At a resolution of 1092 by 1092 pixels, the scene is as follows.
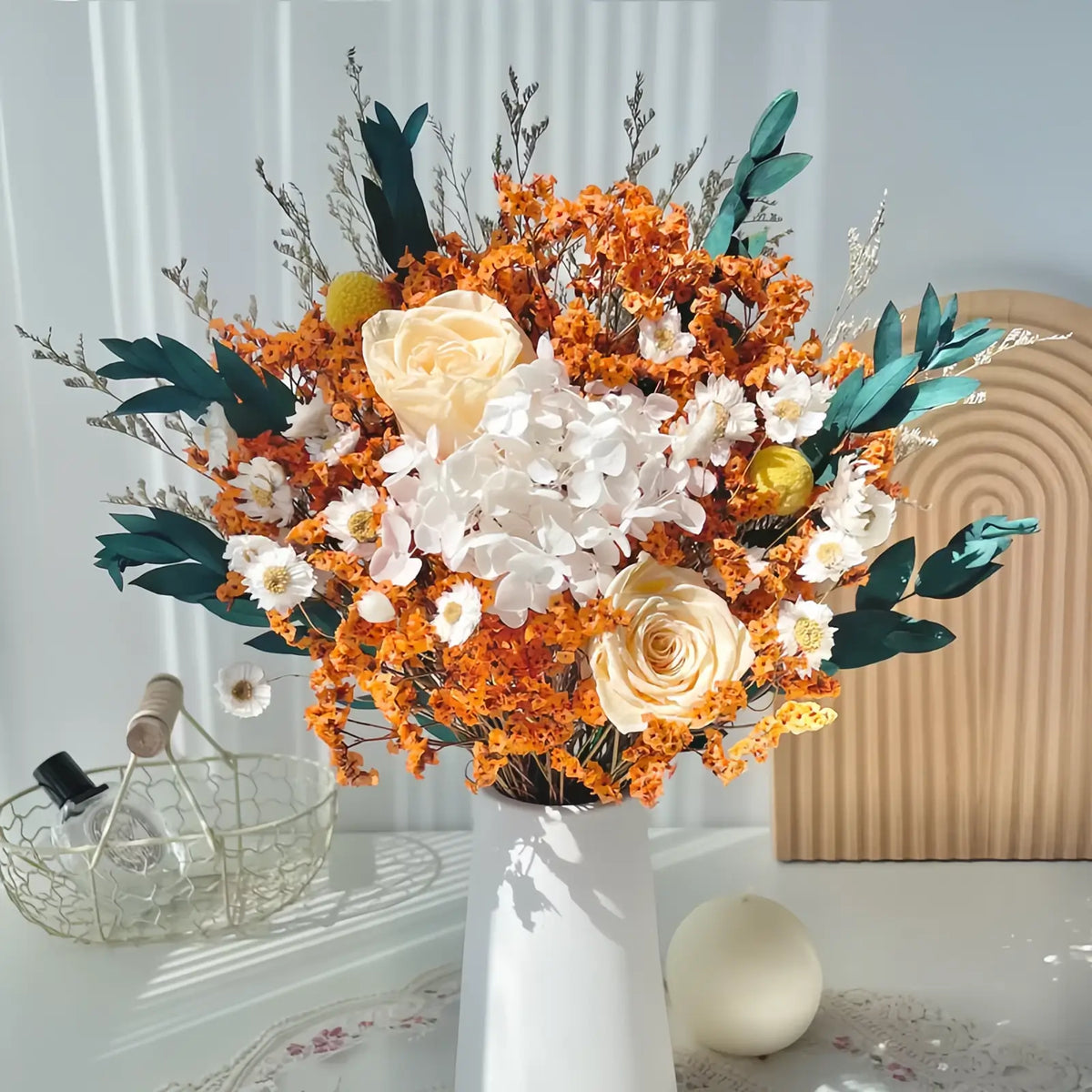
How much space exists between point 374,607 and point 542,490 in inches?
3.9

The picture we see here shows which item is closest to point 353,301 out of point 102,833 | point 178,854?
point 102,833

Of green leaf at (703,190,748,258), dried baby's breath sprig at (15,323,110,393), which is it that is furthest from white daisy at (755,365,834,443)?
dried baby's breath sprig at (15,323,110,393)

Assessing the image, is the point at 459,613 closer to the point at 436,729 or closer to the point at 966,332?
the point at 436,729

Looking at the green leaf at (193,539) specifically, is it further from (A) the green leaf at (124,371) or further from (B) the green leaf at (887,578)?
(B) the green leaf at (887,578)

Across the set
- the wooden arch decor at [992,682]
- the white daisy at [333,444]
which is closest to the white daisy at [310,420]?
the white daisy at [333,444]

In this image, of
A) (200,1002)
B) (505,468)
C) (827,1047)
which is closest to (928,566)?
(505,468)

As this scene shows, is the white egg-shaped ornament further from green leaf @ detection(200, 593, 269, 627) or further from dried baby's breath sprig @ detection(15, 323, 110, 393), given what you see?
dried baby's breath sprig @ detection(15, 323, 110, 393)

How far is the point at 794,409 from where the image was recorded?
513 mm

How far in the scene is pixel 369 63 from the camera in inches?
38.8

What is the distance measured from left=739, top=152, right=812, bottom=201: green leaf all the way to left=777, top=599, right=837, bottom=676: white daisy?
8.7 inches

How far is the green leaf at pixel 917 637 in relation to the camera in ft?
1.96

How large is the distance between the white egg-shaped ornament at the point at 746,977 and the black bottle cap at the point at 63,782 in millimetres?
504

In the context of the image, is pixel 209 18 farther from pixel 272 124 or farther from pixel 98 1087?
pixel 98 1087

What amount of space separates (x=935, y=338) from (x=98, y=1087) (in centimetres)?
71
